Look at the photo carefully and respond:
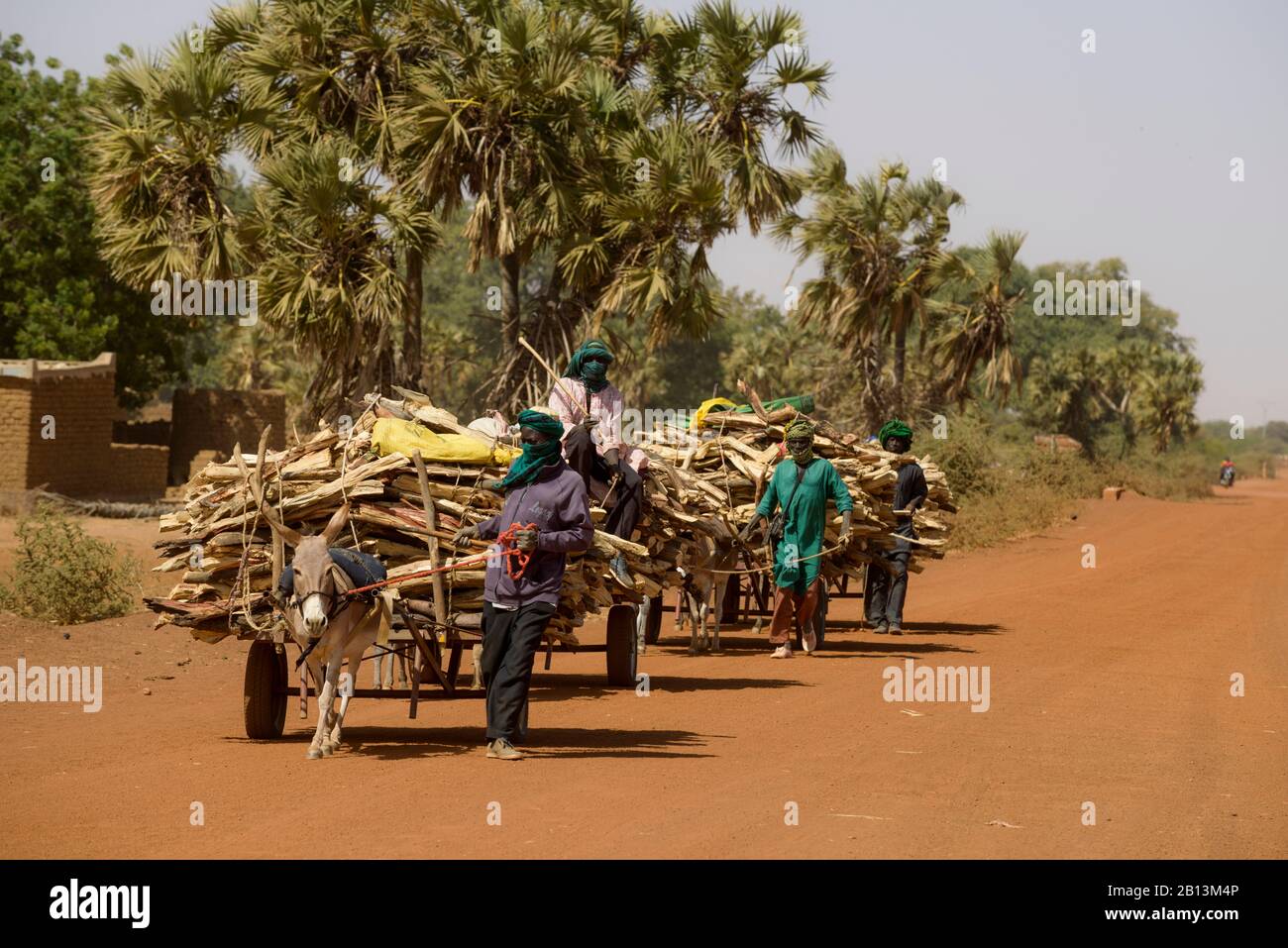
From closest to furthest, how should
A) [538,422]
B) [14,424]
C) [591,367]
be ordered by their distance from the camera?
[538,422] → [591,367] → [14,424]

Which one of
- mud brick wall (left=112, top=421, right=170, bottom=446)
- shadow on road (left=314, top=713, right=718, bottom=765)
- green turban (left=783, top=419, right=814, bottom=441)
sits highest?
mud brick wall (left=112, top=421, right=170, bottom=446)

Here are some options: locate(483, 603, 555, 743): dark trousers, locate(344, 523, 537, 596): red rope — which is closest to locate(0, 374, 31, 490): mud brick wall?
locate(344, 523, 537, 596): red rope

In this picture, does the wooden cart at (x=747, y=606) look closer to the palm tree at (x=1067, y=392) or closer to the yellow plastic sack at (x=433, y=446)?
the yellow plastic sack at (x=433, y=446)

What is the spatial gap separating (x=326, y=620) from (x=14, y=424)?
20903mm

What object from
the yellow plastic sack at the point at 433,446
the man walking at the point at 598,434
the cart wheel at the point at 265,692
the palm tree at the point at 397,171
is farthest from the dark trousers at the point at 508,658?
the palm tree at the point at 397,171

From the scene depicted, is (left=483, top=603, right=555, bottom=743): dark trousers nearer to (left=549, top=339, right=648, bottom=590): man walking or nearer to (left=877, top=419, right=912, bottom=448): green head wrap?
(left=549, top=339, right=648, bottom=590): man walking

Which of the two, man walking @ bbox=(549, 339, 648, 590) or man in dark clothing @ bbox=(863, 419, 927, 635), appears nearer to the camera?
man walking @ bbox=(549, 339, 648, 590)

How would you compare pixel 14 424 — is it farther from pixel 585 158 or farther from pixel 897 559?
pixel 897 559

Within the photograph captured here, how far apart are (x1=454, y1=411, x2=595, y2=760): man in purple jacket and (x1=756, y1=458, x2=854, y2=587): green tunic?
5514 mm

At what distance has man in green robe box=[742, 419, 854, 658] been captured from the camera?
1517cm

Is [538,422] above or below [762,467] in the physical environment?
above

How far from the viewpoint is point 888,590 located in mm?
18906

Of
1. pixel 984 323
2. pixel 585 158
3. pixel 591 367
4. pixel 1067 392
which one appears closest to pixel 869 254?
pixel 984 323

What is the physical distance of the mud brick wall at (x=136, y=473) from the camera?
31031 millimetres
